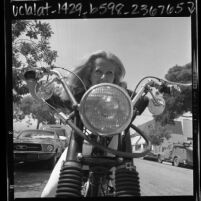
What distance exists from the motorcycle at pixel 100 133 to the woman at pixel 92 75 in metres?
0.06

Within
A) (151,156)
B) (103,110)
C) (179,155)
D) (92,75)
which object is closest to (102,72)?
(92,75)

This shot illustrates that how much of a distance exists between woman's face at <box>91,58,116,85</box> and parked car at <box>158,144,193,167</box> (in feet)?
2.44

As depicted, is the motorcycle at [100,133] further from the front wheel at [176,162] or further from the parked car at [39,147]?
the front wheel at [176,162]

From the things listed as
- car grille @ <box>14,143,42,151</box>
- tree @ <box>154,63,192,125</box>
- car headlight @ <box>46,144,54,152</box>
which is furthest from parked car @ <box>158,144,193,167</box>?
car grille @ <box>14,143,42,151</box>

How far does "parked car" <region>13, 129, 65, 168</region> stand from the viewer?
3375mm

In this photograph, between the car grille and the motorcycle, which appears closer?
the motorcycle

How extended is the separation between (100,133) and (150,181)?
59cm

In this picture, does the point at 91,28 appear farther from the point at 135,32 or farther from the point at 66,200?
the point at 66,200

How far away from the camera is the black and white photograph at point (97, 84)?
333cm

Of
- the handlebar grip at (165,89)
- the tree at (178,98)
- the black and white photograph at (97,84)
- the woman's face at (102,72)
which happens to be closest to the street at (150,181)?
the black and white photograph at (97,84)

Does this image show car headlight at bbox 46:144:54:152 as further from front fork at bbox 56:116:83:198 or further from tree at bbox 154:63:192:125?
tree at bbox 154:63:192:125

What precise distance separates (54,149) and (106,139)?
0.45 m

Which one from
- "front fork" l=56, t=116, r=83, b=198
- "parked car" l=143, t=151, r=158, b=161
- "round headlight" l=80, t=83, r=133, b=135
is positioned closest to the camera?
"round headlight" l=80, t=83, r=133, b=135

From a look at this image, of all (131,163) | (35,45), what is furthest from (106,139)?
(35,45)
